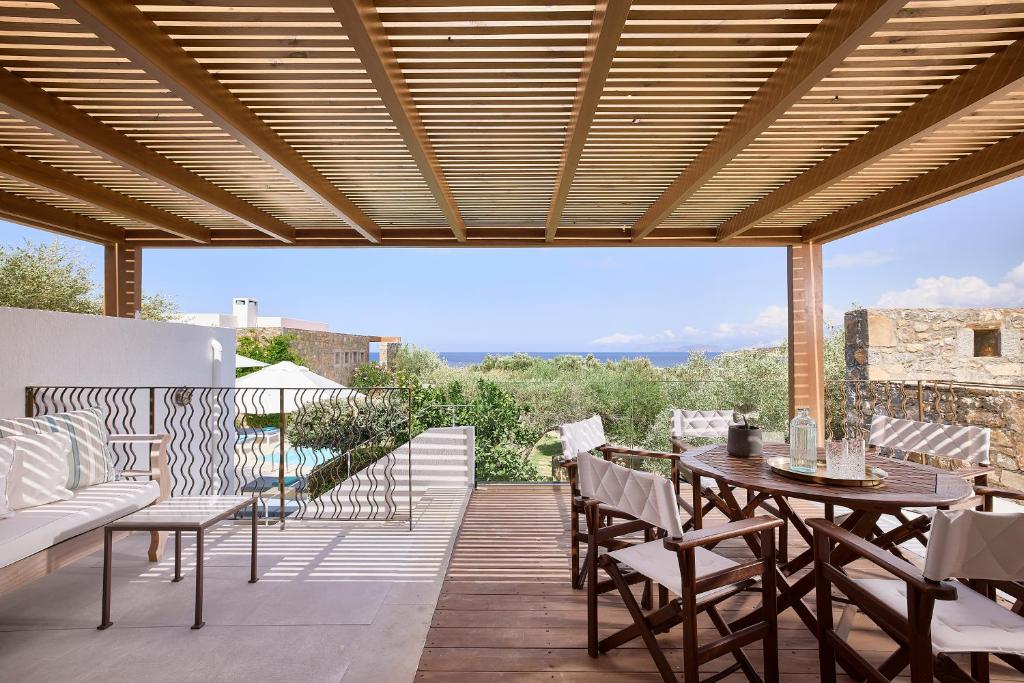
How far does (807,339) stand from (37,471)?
6516mm

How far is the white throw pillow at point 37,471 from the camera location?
3.02 m

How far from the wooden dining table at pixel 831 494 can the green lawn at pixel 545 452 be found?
282 inches

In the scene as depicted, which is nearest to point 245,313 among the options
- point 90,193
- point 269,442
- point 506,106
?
point 269,442

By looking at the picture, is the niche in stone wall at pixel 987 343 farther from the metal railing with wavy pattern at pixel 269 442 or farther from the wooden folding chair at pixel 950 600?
the metal railing with wavy pattern at pixel 269 442

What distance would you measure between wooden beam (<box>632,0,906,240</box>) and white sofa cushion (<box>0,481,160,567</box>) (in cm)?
433

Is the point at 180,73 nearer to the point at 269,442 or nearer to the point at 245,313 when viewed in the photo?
the point at 269,442

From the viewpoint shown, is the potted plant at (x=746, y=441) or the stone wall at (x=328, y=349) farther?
the stone wall at (x=328, y=349)

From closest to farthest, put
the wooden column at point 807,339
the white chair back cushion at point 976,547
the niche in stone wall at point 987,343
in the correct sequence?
1. the white chair back cushion at point 976,547
2. the wooden column at point 807,339
3. the niche in stone wall at point 987,343

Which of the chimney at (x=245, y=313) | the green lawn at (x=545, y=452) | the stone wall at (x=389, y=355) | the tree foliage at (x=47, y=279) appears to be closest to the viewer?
the green lawn at (x=545, y=452)

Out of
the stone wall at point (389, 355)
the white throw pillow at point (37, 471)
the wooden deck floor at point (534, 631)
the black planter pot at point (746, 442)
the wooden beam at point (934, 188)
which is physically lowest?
the wooden deck floor at point (534, 631)

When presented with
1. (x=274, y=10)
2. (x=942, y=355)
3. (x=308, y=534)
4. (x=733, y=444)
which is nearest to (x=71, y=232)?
(x=308, y=534)

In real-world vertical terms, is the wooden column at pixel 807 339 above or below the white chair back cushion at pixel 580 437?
above

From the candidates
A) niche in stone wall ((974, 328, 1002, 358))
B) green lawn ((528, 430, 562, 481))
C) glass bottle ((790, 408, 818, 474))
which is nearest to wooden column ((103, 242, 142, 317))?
glass bottle ((790, 408, 818, 474))

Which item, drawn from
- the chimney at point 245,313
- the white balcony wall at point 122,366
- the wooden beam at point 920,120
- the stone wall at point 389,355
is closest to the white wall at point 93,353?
the white balcony wall at point 122,366
